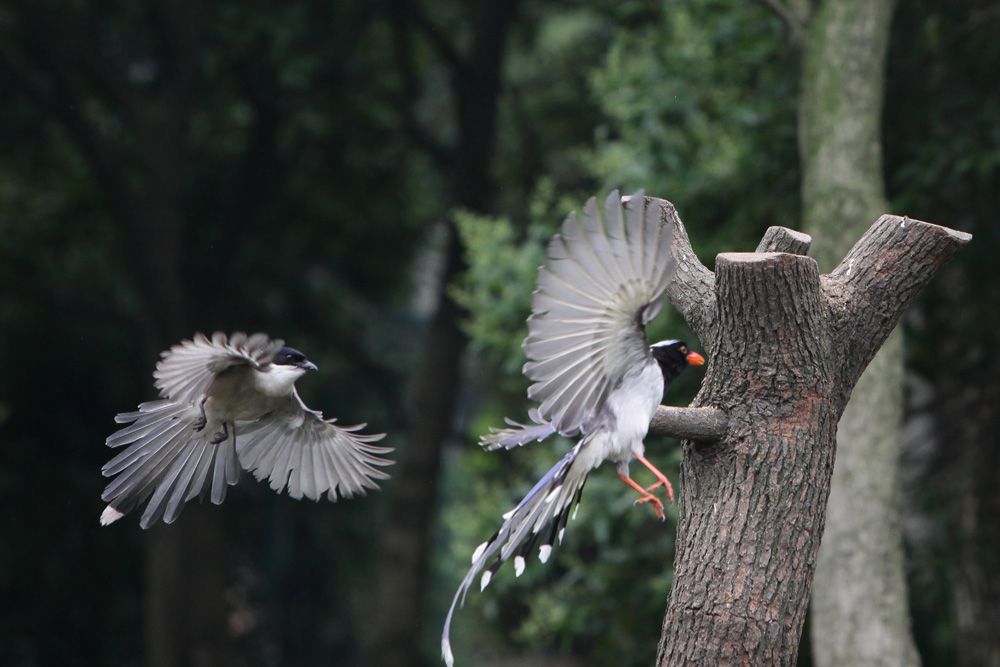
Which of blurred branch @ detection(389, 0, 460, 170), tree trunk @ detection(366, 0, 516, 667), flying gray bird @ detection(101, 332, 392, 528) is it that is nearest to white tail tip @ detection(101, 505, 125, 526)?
flying gray bird @ detection(101, 332, 392, 528)

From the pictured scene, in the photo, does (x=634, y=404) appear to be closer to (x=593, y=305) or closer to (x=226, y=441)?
(x=593, y=305)

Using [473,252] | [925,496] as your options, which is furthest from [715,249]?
[925,496]

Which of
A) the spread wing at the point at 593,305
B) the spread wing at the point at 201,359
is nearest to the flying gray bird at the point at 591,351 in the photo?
the spread wing at the point at 593,305

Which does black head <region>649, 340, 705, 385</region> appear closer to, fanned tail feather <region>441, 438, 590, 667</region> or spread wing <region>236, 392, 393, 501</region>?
fanned tail feather <region>441, 438, 590, 667</region>

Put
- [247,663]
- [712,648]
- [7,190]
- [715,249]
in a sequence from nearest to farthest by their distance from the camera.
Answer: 1. [712,648]
2. [715,249]
3. [7,190]
4. [247,663]

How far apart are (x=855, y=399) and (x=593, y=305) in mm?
1877

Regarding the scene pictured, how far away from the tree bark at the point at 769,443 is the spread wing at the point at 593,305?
0.26 m

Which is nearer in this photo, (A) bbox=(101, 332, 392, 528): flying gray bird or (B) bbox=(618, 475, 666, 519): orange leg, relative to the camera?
(B) bbox=(618, 475, 666, 519): orange leg

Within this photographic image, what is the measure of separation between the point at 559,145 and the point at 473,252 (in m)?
3.21

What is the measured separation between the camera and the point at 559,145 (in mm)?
8273

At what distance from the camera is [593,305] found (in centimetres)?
240

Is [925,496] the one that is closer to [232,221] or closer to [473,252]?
[473,252]

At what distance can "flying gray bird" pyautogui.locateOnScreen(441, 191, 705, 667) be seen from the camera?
7.55 ft

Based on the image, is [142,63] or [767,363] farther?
[142,63]
